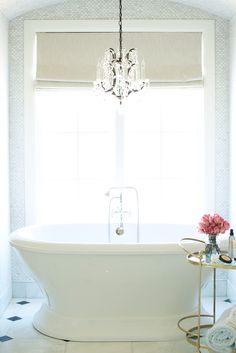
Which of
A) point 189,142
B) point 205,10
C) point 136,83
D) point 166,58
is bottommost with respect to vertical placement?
point 189,142

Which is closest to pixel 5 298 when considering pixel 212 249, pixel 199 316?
pixel 199 316

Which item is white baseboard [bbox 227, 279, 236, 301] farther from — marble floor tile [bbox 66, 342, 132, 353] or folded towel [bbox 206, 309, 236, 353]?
folded towel [bbox 206, 309, 236, 353]

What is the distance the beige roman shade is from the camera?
5168mm

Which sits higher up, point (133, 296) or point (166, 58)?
point (166, 58)

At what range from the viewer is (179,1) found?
5.11 metres

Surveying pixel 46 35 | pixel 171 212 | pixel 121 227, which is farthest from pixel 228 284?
pixel 46 35

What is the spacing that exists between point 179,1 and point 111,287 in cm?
275

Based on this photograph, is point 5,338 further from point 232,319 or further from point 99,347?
point 232,319

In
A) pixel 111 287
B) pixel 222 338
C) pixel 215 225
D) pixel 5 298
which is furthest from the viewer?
pixel 5 298

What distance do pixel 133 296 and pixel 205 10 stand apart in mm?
2776

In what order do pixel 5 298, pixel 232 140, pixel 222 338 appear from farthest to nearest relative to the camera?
pixel 232 140
pixel 5 298
pixel 222 338

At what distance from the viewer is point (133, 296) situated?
403 cm

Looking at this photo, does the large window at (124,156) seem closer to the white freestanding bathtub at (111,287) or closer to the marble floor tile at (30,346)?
the white freestanding bathtub at (111,287)

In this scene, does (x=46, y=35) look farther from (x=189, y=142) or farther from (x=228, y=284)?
(x=228, y=284)
